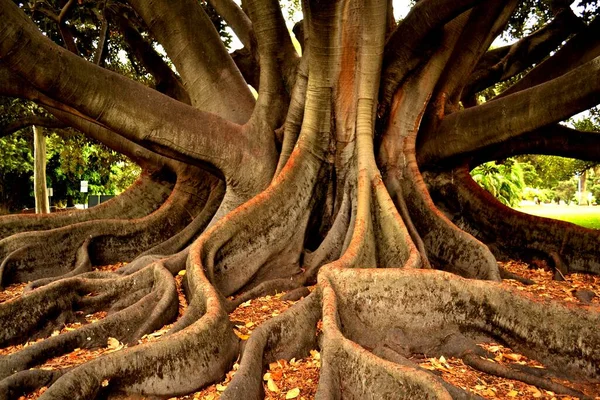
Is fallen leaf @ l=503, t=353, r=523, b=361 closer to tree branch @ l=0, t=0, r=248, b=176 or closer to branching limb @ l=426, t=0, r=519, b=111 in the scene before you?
tree branch @ l=0, t=0, r=248, b=176

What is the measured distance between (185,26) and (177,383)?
5.12m

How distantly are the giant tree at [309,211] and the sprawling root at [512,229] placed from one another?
2 centimetres

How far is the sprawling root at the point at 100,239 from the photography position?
589cm

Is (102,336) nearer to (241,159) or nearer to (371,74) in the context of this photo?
(241,159)

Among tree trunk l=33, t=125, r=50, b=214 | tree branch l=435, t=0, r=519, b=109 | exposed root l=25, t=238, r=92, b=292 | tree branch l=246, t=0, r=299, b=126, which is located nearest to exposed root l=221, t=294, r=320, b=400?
exposed root l=25, t=238, r=92, b=292

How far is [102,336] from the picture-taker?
3.53 metres

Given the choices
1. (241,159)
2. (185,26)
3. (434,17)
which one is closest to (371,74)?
(434,17)

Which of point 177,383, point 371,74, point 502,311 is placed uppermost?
point 371,74

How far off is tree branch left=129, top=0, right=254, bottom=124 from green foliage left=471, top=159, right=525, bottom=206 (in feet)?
56.2

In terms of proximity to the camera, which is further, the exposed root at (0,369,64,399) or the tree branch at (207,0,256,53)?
the tree branch at (207,0,256,53)

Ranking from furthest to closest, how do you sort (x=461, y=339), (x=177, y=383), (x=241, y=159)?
(x=241, y=159), (x=461, y=339), (x=177, y=383)

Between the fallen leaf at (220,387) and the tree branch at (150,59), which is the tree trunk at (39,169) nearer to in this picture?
the tree branch at (150,59)

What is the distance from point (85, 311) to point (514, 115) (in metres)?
5.21

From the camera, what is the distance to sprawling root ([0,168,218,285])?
589 centimetres
